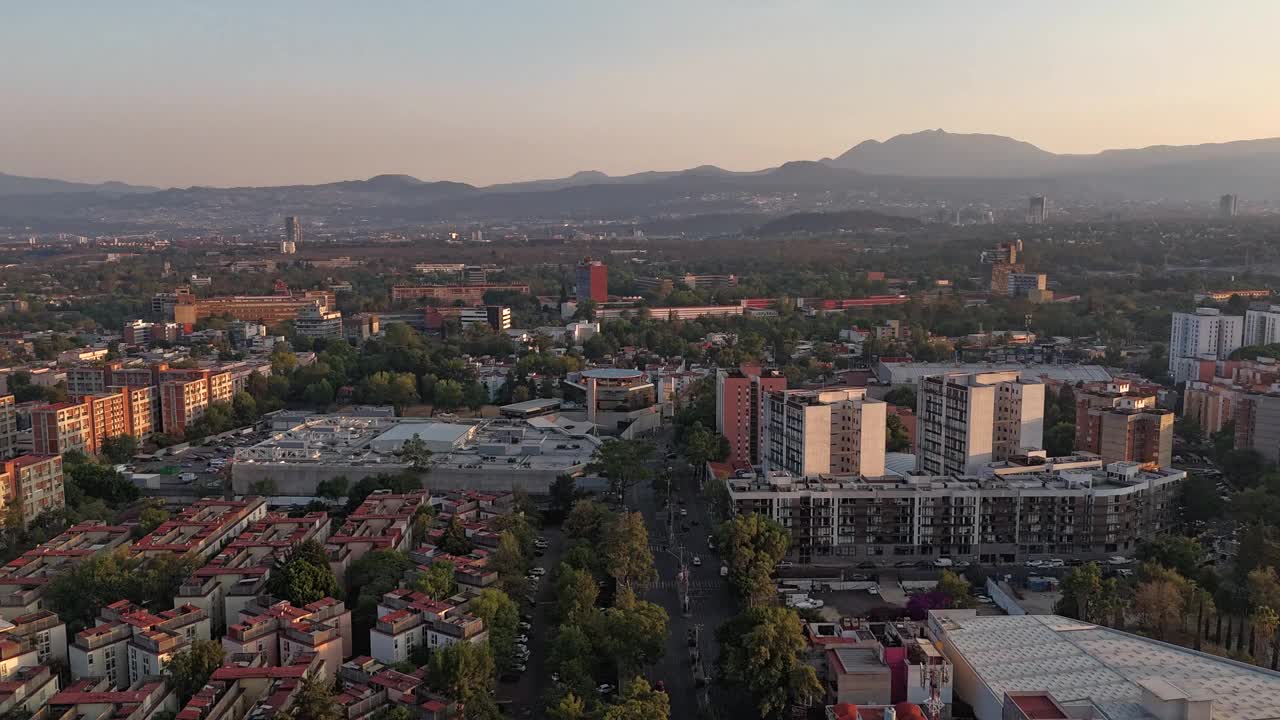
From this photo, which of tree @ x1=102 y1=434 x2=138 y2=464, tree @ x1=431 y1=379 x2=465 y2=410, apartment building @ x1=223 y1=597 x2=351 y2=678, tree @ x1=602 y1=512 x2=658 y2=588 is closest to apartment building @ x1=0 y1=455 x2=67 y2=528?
tree @ x1=102 y1=434 x2=138 y2=464

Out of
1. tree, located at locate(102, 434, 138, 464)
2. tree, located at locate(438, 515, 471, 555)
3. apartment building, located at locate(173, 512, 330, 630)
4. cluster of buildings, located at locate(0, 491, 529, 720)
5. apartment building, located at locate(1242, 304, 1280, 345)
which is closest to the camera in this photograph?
cluster of buildings, located at locate(0, 491, 529, 720)

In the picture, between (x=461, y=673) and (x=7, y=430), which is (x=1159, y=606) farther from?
(x=7, y=430)

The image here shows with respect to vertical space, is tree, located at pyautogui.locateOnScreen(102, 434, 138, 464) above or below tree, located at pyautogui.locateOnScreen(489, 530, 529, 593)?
below

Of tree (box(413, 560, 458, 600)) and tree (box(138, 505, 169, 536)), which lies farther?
tree (box(138, 505, 169, 536))

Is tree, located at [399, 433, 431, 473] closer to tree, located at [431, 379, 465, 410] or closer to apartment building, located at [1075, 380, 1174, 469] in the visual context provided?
tree, located at [431, 379, 465, 410]

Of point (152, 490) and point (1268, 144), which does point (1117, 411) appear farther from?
point (1268, 144)

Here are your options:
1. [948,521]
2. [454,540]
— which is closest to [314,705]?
[454,540]
